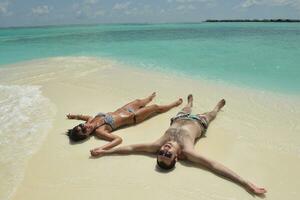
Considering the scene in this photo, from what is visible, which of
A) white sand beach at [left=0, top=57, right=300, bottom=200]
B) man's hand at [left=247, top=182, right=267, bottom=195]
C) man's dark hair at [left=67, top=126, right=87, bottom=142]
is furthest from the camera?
man's dark hair at [left=67, top=126, right=87, bottom=142]

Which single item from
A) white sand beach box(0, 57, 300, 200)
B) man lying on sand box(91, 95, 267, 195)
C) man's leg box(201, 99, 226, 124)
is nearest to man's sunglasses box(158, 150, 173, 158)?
man lying on sand box(91, 95, 267, 195)

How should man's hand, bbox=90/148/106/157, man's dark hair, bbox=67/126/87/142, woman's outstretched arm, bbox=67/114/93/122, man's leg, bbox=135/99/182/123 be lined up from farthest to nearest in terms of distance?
woman's outstretched arm, bbox=67/114/93/122, man's leg, bbox=135/99/182/123, man's dark hair, bbox=67/126/87/142, man's hand, bbox=90/148/106/157

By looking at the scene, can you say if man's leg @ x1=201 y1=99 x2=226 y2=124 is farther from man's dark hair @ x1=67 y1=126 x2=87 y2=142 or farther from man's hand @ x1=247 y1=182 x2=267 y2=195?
man's dark hair @ x1=67 y1=126 x2=87 y2=142

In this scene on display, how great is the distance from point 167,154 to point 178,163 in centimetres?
31

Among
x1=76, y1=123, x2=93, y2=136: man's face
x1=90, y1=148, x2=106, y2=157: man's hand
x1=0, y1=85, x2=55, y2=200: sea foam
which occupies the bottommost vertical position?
x1=0, y1=85, x2=55, y2=200: sea foam

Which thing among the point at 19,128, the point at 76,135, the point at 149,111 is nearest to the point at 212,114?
the point at 149,111

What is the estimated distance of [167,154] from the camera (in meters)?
4.12

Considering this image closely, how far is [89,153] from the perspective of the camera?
4.75 m

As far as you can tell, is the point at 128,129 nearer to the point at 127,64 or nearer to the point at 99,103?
the point at 99,103

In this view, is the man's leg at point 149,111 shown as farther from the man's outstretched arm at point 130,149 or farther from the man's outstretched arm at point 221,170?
the man's outstretched arm at point 221,170

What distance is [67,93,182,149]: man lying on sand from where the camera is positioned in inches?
202

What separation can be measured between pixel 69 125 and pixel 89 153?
4.65 ft

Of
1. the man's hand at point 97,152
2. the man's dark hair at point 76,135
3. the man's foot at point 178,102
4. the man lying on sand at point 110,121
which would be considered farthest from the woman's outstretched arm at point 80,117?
the man's foot at point 178,102

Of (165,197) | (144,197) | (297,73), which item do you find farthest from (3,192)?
(297,73)
